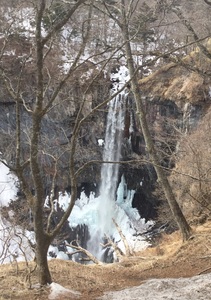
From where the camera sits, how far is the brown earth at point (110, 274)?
4.62 metres

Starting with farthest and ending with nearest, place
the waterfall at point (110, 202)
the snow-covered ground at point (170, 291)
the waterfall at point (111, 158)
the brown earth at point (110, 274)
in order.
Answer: the waterfall at point (111, 158) < the waterfall at point (110, 202) < the brown earth at point (110, 274) < the snow-covered ground at point (170, 291)

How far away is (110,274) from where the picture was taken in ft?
20.4

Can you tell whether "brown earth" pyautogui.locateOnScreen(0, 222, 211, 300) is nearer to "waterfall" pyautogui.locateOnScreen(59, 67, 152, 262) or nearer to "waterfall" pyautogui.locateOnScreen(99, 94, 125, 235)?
"waterfall" pyautogui.locateOnScreen(59, 67, 152, 262)

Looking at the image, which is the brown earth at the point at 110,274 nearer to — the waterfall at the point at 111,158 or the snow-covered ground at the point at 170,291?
the snow-covered ground at the point at 170,291

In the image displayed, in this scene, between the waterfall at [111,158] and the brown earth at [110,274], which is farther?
the waterfall at [111,158]

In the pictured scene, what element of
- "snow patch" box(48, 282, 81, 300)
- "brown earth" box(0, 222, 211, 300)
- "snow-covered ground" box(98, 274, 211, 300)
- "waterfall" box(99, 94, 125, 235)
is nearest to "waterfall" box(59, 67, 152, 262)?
"waterfall" box(99, 94, 125, 235)

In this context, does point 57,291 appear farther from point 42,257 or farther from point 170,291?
point 170,291

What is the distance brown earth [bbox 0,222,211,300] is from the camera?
4621 mm

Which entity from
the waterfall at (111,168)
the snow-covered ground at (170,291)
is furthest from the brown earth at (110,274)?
the waterfall at (111,168)

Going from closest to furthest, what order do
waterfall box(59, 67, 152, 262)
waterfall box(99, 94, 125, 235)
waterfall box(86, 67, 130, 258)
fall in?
waterfall box(59, 67, 152, 262), waterfall box(86, 67, 130, 258), waterfall box(99, 94, 125, 235)

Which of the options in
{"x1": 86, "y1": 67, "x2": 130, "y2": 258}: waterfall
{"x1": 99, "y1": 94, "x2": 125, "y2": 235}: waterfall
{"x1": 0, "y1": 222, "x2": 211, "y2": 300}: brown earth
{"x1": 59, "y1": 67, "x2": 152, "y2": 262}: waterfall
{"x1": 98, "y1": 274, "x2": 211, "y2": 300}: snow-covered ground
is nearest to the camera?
{"x1": 98, "y1": 274, "x2": 211, "y2": 300}: snow-covered ground

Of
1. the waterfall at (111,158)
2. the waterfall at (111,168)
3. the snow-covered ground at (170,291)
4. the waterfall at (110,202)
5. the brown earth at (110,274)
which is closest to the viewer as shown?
the snow-covered ground at (170,291)

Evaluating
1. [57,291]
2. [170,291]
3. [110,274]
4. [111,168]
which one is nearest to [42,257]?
[57,291]

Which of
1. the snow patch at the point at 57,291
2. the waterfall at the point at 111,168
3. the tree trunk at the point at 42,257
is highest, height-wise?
the waterfall at the point at 111,168
